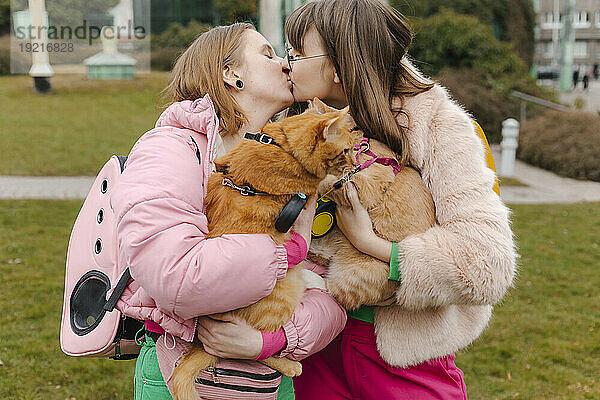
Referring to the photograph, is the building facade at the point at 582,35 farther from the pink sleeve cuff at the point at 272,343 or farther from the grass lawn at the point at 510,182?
the pink sleeve cuff at the point at 272,343

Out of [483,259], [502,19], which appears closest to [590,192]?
[502,19]

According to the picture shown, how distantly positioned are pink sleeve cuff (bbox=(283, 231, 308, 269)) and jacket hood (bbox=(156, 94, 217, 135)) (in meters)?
0.52

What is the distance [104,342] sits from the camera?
2.41 meters

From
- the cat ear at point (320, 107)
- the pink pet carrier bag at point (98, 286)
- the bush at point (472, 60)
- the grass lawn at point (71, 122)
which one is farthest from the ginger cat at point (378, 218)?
the bush at point (472, 60)

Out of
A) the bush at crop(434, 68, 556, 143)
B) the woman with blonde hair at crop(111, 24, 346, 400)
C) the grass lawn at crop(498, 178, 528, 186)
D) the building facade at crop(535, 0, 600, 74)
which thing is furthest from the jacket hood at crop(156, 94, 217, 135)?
the building facade at crop(535, 0, 600, 74)

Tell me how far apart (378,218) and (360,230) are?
4.6 inches

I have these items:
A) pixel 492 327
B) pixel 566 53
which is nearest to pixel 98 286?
pixel 492 327

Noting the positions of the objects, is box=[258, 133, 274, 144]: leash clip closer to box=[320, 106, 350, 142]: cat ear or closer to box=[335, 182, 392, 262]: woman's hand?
box=[320, 106, 350, 142]: cat ear

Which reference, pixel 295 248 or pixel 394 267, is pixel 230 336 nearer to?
pixel 295 248

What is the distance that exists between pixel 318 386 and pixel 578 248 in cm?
763

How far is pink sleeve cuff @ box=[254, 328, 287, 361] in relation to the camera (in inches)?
90.2

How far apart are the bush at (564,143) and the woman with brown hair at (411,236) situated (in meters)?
13.4

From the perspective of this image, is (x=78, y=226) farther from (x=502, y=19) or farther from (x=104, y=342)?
(x=502, y=19)

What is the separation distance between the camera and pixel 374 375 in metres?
2.67
